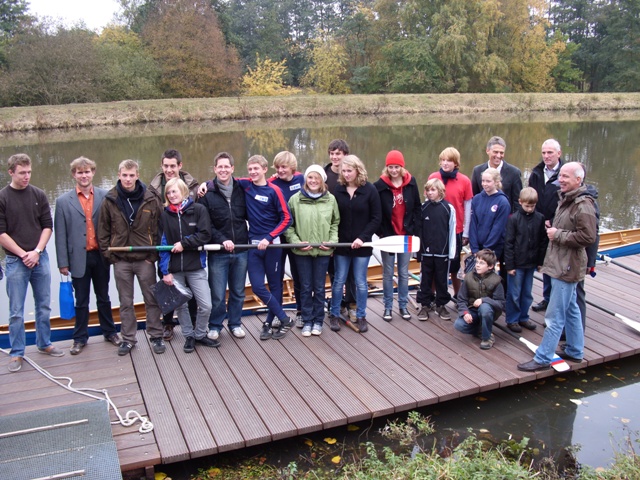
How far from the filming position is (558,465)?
4.26 m

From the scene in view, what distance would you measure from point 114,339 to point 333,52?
46.4 meters

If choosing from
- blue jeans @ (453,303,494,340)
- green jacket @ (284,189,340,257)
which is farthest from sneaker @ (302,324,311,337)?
blue jeans @ (453,303,494,340)

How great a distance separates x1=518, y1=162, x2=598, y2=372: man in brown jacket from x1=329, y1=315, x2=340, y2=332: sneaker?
5.94 ft

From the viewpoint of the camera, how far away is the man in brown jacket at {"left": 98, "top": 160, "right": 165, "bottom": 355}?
504 cm

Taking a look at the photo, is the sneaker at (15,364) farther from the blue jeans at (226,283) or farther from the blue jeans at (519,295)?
the blue jeans at (519,295)

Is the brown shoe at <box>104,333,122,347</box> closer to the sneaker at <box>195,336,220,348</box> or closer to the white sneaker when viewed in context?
the sneaker at <box>195,336,220,348</box>

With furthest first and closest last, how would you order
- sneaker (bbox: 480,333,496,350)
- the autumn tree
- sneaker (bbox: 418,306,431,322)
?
Result: the autumn tree, sneaker (bbox: 418,306,431,322), sneaker (bbox: 480,333,496,350)

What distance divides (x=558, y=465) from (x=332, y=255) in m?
2.82

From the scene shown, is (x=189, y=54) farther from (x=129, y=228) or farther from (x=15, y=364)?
(x=15, y=364)

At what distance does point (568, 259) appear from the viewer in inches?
191

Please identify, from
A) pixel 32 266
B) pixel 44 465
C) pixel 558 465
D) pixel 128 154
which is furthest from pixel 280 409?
pixel 128 154

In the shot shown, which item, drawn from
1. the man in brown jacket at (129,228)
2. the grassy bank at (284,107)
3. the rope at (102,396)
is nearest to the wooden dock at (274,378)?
the rope at (102,396)

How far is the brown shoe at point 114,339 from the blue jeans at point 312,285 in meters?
1.82

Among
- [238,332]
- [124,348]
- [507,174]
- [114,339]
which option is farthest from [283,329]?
[507,174]
